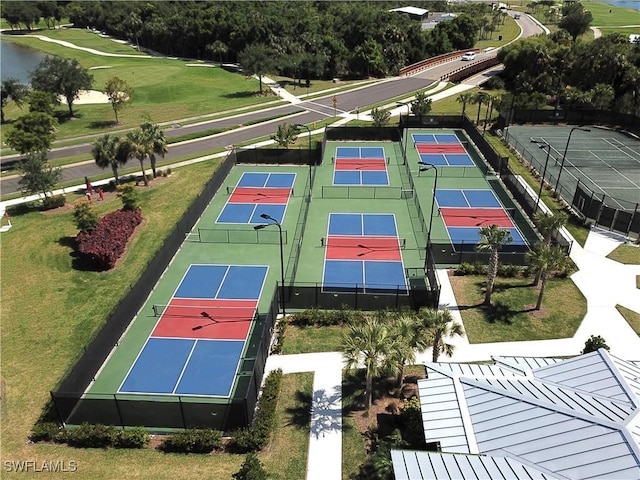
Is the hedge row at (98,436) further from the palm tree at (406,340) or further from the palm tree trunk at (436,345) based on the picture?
the palm tree trunk at (436,345)

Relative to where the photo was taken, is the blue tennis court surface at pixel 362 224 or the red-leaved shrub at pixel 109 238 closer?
the red-leaved shrub at pixel 109 238

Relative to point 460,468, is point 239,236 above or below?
below

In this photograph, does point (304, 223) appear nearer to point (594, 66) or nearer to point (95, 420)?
point (95, 420)

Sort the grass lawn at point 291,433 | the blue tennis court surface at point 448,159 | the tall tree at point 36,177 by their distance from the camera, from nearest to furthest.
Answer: the grass lawn at point 291,433 < the tall tree at point 36,177 < the blue tennis court surface at point 448,159

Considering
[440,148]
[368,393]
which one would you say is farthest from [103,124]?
[368,393]

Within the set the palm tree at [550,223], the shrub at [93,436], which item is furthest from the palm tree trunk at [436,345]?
the shrub at [93,436]

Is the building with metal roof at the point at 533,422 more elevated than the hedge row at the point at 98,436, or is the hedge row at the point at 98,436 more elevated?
the building with metal roof at the point at 533,422

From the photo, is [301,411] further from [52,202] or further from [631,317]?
[52,202]

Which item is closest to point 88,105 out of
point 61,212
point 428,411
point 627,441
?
point 61,212
